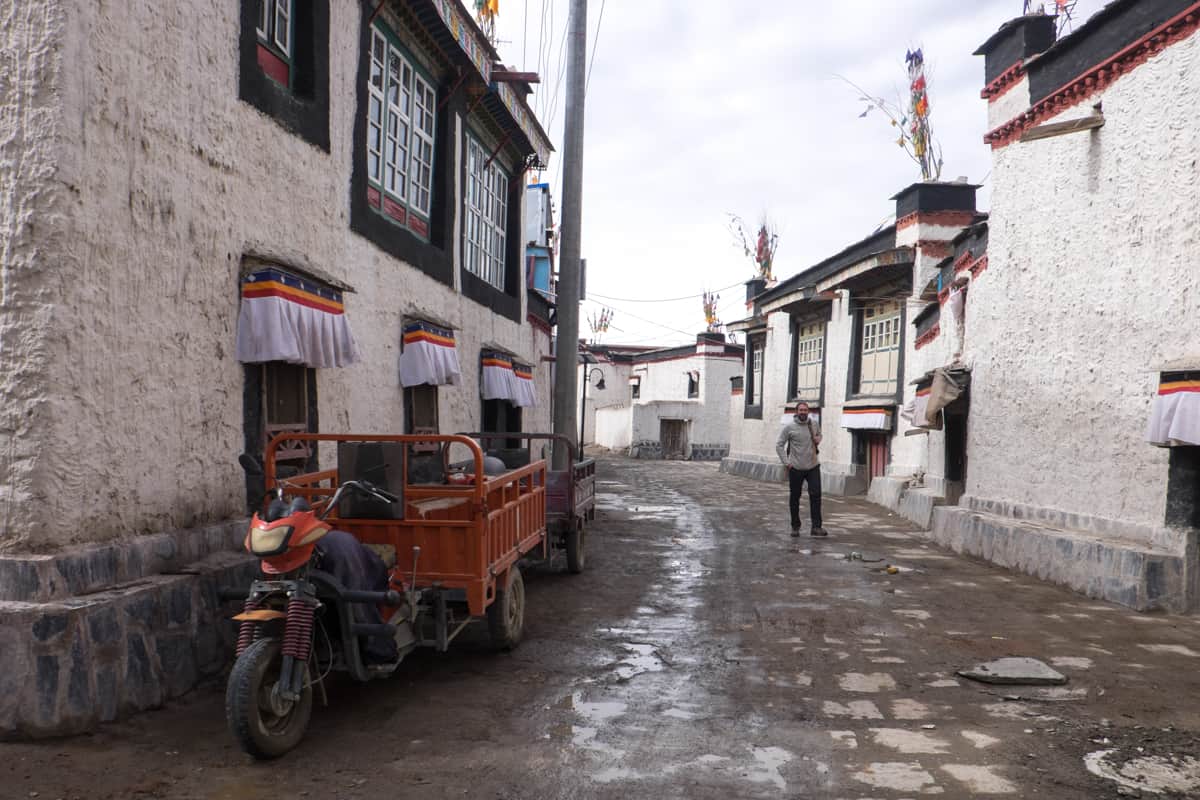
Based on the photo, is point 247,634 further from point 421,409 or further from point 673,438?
point 673,438

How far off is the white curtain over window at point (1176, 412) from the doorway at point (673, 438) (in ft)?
103

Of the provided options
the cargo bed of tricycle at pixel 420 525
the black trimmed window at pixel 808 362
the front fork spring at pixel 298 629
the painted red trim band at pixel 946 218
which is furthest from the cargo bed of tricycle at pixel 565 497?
the black trimmed window at pixel 808 362

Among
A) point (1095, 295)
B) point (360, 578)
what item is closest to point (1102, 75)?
point (1095, 295)

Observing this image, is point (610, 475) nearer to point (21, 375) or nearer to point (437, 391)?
point (437, 391)

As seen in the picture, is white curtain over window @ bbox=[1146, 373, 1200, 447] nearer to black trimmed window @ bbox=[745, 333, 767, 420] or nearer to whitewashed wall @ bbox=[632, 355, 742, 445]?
black trimmed window @ bbox=[745, 333, 767, 420]

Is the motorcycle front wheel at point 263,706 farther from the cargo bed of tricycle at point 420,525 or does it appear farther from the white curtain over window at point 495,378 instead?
the white curtain over window at point 495,378

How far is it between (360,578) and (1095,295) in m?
7.77

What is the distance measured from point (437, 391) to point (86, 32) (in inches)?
263

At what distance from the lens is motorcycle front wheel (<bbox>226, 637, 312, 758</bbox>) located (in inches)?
145

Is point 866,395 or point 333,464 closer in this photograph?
point 333,464

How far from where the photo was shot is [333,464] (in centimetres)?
813

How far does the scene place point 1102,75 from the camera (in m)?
8.51

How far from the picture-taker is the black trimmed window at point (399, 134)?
9.20m

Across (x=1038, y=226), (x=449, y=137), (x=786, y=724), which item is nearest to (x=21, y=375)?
(x=786, y=724)
